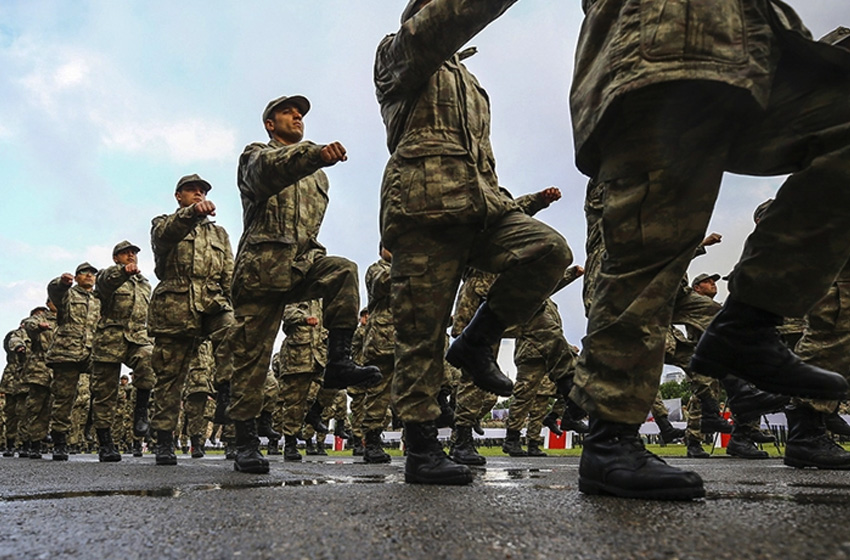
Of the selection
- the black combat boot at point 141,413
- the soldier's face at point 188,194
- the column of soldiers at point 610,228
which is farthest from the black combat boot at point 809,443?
the black combat boot at point 141,413

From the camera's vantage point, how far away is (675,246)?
2.32m

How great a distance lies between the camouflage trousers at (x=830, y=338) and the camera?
4160 millimetres

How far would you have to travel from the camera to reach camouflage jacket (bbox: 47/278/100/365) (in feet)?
30.6

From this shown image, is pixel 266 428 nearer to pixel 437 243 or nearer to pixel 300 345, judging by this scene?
pixel 300 345

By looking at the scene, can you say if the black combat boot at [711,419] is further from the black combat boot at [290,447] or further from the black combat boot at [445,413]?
the black combat boot at [290,447]

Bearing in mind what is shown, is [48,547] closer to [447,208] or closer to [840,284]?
[447,208]

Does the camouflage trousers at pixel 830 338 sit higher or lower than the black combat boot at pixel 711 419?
higher

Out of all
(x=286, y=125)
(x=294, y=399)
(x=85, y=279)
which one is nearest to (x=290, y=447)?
(x=294, y=399)

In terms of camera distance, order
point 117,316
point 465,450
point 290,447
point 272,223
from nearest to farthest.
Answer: point 272,223 < point 465,450 < point 290,447 < point 117,316

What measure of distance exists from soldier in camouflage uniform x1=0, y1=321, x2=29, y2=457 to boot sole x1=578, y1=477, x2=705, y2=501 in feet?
44.8

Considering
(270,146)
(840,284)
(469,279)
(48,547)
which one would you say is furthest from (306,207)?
(48,547)

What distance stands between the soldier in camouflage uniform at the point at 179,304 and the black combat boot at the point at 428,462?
4.18m

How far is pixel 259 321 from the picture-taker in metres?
4.99

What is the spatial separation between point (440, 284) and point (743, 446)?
5.43 metres
